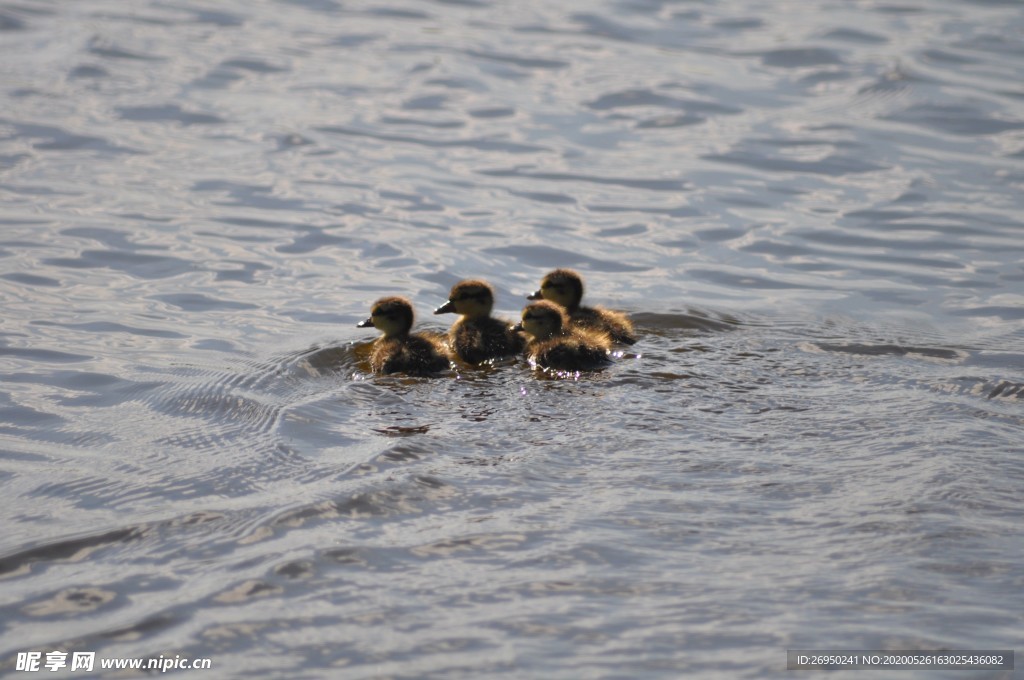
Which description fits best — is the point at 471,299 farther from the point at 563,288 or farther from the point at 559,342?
the point at 559,342

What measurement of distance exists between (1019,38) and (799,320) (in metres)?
7.82

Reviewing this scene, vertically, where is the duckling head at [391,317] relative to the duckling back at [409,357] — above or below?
above

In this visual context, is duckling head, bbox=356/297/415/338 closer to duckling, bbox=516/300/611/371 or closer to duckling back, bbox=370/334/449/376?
duckling back, bbox=370/334/449/376

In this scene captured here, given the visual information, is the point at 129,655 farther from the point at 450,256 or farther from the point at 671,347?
the point at 450,256

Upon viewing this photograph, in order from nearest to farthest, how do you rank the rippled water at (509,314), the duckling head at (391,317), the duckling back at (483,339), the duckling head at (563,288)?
the rippled water at (509,314), the duckling back at (483,339), the duckling head at (391,317), the duckling head at (563,288)

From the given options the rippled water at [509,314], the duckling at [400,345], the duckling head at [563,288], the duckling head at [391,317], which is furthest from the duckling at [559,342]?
the duckling head at [391,317]

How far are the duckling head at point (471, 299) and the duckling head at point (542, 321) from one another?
12.3 inches

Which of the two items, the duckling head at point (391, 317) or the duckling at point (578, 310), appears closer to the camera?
the duckling head at point (391, 317)

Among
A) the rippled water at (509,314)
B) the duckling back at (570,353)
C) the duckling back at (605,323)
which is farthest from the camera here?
the duckling back at (605,323)

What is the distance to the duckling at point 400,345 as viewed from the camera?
21.9 feet

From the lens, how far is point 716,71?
13.0 metres

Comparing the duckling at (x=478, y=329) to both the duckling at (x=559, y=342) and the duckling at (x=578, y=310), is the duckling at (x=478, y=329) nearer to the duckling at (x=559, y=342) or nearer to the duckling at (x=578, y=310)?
the duckling at (x=559, y=342)

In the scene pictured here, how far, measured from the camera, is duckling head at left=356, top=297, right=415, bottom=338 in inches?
277

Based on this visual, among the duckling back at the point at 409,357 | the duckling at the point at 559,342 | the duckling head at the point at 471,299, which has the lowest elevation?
the duckling back at the point at 409,357
